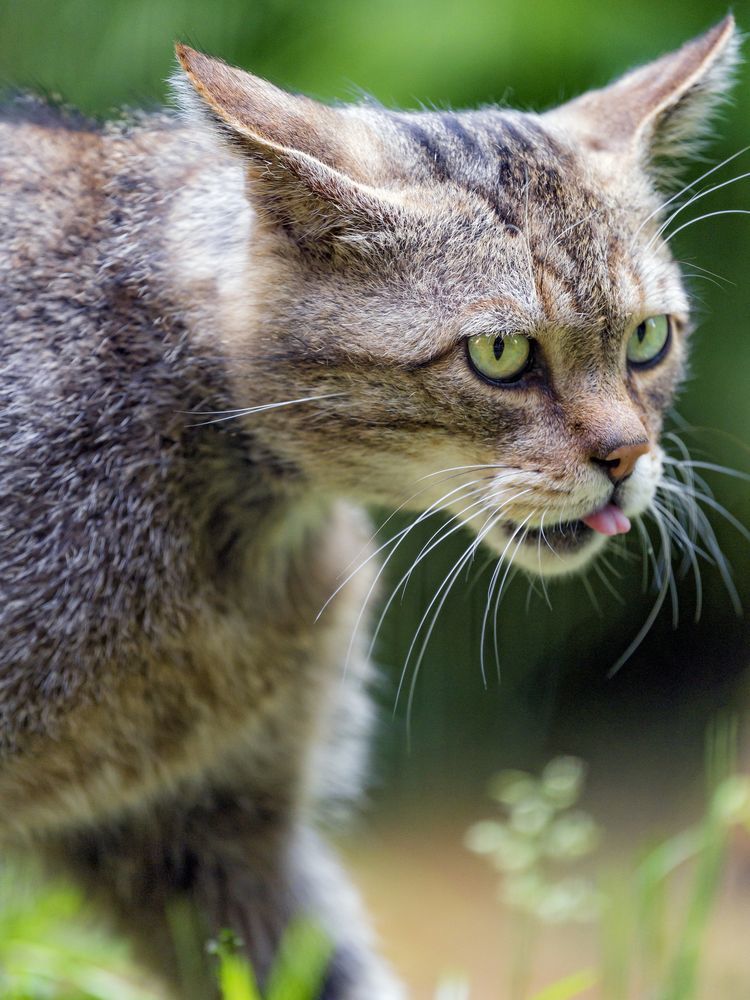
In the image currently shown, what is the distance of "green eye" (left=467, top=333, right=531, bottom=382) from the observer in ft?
5.53

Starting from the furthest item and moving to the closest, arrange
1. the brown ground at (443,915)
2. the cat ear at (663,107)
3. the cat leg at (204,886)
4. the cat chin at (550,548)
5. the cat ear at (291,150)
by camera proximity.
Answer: the brown ground at (443,915) < the cat leg at (204,886) < the cat ear at (663,107) < the cat chin at (550,548) < the cat ear at (291,150)

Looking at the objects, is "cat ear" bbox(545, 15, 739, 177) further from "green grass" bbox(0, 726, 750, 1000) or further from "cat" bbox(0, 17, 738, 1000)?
"green grass" bbox(0, 726, 750, 1000)

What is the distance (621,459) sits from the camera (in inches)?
66.7

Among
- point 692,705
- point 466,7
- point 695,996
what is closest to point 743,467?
point 692,705

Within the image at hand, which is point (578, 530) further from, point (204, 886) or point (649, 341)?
point (204, 886)

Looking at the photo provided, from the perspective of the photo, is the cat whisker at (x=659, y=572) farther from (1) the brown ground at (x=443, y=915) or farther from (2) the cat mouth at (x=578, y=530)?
(1) the brown ground at (x=443, y=915)

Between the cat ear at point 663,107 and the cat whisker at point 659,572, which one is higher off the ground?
the cat ear at point 663,107

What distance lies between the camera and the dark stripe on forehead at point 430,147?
180 centimetres

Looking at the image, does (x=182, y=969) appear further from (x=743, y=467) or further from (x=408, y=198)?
(x=743, y=467)

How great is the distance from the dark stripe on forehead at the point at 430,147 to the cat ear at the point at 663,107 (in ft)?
0.89

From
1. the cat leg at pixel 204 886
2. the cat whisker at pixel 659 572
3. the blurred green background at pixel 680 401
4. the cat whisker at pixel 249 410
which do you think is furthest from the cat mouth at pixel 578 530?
the cat leg at pixel 204 886

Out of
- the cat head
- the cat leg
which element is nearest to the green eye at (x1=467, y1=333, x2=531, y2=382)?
the cat head

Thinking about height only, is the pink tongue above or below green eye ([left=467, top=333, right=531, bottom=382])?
below

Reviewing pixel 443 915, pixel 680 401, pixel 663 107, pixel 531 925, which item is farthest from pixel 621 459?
pixel 443 915
